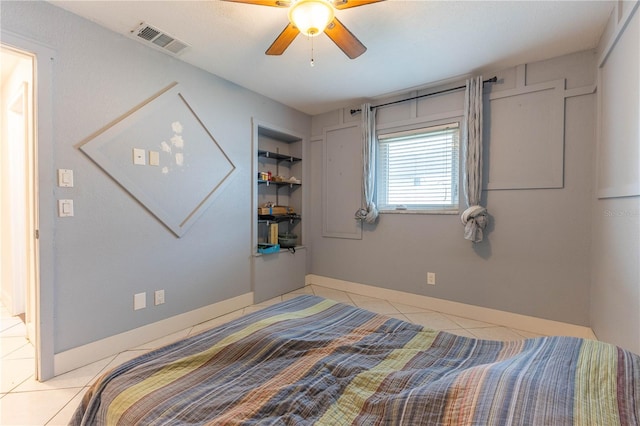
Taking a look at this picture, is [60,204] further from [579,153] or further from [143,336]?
[579,153]

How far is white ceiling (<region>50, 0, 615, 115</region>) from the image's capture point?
76.6 inches

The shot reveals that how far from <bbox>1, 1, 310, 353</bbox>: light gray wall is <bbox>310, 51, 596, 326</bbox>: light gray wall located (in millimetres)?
2052

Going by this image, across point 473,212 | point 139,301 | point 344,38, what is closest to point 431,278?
point 473,212

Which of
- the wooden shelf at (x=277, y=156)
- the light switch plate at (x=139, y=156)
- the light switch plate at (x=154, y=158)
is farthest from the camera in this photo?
the wooden shelf at (x=277, y=156)

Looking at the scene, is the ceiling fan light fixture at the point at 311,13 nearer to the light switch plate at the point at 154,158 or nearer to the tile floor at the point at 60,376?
the light switch plate at the point at 154,158

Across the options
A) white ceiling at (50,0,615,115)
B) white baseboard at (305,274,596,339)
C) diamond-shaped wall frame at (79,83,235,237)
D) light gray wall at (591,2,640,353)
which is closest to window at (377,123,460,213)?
white ceiling at (50,0,615,115)

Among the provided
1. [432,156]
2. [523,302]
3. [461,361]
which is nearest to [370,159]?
[432,156]

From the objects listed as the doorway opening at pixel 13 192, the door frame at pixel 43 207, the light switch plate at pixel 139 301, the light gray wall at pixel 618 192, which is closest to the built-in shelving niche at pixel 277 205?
the light switch plate at pixel 139 301

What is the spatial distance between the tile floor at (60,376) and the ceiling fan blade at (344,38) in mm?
2506

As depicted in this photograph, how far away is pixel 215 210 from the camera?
2.96 metres

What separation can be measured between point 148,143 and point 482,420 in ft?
9.10

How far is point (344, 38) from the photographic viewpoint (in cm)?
184

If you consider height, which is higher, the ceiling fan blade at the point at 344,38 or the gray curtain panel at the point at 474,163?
the ceiling fan blade at the point at 344,38

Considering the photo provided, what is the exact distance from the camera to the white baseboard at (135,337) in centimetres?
198
